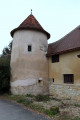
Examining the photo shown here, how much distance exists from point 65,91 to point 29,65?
4.54 m

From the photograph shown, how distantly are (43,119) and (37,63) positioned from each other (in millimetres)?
7592

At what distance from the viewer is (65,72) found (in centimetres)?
1174

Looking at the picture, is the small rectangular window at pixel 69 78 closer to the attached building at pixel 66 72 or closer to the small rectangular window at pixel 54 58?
the attached building at pixel 66 72

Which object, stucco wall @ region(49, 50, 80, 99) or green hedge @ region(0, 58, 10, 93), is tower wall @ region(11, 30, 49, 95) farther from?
stucco wall @ region(49, 50, 80, 99)

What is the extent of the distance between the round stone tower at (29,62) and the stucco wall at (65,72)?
984mm

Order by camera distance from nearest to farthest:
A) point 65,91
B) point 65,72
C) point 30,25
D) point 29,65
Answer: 1. point 65,91
2. point 65,72
3. point 29,65
4. point 30,25

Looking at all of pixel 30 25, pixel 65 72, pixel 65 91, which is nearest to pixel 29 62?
pixel 65 72

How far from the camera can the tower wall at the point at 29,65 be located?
12.6 m

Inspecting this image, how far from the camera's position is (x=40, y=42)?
14.0 m

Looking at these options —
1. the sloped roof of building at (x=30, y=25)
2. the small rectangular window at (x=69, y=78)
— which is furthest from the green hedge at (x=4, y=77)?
the small rectangular window at (x=69, y=78)

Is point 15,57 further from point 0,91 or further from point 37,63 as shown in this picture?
point 0,91

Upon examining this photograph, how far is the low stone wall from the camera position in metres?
10.6

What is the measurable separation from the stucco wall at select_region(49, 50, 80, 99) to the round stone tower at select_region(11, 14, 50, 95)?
984 mm

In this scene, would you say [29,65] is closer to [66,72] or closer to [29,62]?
[29,62]
